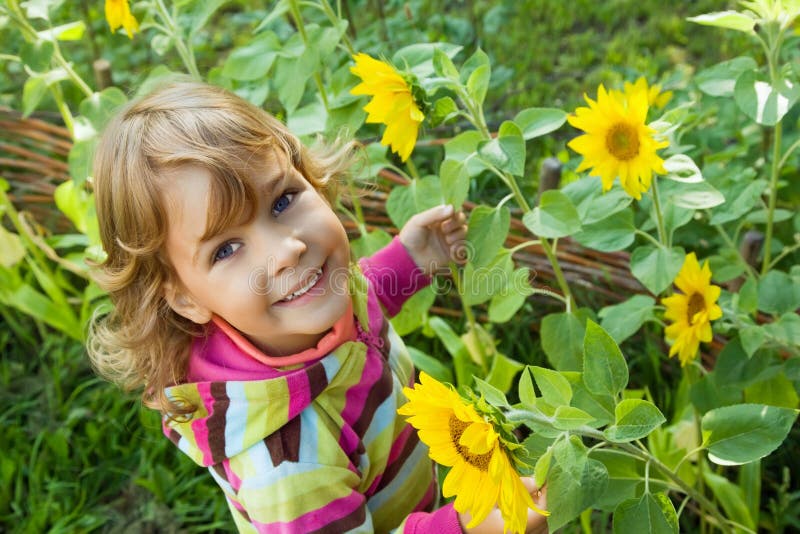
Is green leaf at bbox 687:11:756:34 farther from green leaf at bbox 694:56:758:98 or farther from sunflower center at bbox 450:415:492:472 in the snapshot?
sunflower center at bbox 450:415:492:472

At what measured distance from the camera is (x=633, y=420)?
39.6 inches

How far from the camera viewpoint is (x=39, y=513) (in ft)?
6.26

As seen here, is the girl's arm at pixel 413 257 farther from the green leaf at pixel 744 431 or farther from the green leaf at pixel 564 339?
the green leaf at pixel 744 431

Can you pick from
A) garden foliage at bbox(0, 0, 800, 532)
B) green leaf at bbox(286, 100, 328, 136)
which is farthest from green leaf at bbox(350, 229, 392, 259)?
green leaf at bbox(286, 100, 328, 136)

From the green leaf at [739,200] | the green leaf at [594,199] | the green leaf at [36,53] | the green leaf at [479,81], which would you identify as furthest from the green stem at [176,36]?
the green leaf at [739,200]

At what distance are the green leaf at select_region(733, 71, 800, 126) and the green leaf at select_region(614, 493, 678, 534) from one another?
56 centimetres

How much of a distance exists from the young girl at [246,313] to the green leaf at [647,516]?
127 millimetres

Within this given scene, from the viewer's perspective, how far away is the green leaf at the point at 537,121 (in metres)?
1.31

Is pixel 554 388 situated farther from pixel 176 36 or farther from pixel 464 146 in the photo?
pixel 176 36

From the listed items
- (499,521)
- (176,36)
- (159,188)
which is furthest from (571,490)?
(176,36)

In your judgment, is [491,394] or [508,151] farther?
[508,151]

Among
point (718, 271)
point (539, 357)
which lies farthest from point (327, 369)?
point (539, 357)

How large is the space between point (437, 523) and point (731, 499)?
0.67m

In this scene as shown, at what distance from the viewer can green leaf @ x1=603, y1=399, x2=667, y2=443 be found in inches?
38.8
